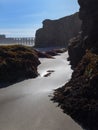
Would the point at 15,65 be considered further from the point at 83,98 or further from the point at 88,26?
the point at 83,98

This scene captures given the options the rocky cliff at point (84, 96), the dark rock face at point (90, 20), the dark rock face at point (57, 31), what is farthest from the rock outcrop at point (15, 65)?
the dark rock face at point (57, 31)

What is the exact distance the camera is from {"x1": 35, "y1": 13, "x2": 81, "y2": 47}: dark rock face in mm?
63781

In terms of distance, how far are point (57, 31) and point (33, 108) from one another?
55972 mm

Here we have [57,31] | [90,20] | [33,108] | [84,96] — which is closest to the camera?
[84,96]

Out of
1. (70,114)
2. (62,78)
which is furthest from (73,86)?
(62,78)

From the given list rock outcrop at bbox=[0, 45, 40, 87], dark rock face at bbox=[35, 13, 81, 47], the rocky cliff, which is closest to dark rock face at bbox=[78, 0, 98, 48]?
the rocky cliff

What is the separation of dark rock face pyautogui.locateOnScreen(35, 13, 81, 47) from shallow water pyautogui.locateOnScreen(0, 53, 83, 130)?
154ft

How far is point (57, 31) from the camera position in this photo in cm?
6681

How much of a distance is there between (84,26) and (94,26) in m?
2.83

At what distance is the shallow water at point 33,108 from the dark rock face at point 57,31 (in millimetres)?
47090

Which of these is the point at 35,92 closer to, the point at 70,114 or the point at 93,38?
the point at 70,114

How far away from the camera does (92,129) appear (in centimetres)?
924

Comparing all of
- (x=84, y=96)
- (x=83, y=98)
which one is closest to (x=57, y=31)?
(x=84, y=96)

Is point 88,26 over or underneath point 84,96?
over
